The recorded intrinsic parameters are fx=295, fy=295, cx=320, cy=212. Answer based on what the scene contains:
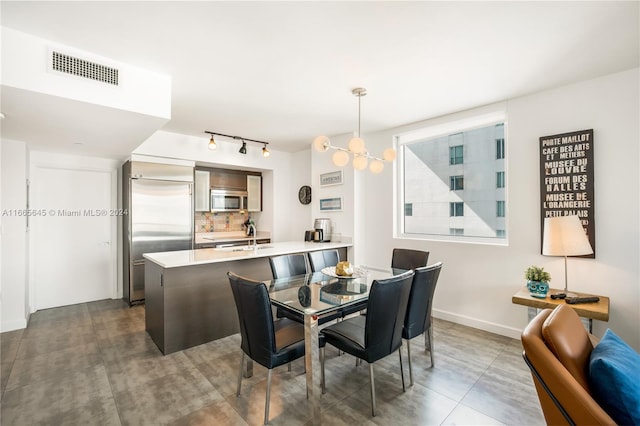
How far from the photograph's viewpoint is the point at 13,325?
3.42 m

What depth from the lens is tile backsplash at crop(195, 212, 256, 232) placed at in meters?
5.54

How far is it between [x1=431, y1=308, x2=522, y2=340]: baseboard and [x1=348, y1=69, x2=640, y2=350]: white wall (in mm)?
11

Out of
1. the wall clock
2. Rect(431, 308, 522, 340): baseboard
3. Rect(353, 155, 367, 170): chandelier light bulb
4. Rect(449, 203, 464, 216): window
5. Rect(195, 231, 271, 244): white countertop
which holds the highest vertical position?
Rect(353, 155, 367, 170): chandelier light bulb

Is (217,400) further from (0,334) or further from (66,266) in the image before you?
(66,266)

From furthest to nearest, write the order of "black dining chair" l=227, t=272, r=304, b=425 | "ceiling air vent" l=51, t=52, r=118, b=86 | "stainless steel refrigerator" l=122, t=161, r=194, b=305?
"stainless steel refrigerator" l=122, t=161, r=194, b=305 → "ceiling air vent" l=51, t=52, r=118, b=86 → "black dining chair" l=227, t=272, r=304, b=425

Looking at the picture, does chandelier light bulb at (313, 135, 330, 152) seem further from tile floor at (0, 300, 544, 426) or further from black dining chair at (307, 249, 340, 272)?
tile floor at (0, 300, 544, 426)

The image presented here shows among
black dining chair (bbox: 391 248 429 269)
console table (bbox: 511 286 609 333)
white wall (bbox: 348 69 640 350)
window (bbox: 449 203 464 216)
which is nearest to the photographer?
console table (bbox: 511 286 609 333)

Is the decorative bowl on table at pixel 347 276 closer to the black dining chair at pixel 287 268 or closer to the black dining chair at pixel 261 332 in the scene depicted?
the black dining chair at pixel 287 268

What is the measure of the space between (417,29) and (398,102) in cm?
131

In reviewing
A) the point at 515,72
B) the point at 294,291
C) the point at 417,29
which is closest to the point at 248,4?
the point at 417,29

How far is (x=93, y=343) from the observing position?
305 cm

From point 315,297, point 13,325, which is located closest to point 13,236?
point 13,325

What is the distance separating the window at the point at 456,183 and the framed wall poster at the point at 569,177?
920mm

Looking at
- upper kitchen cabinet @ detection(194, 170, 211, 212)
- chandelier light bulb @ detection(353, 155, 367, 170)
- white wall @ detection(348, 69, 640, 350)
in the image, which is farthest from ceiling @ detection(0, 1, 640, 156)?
upper kitchen cabinet @ detection(194, 170, 211, 212)
